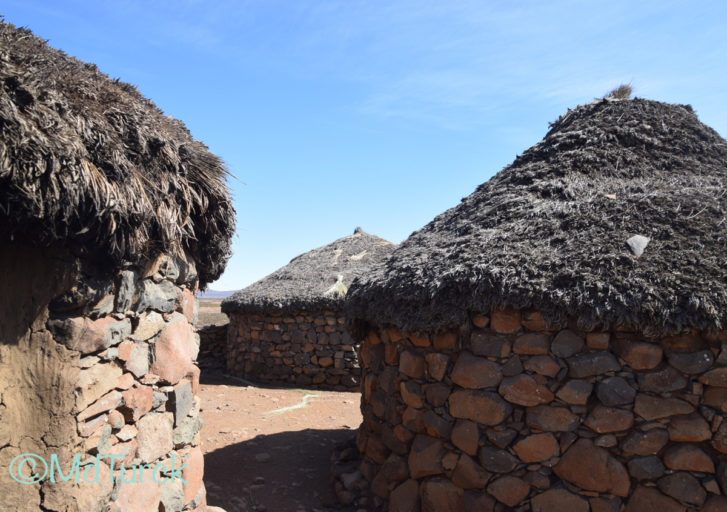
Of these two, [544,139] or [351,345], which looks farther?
[351,345]

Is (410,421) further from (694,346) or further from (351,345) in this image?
(351,345)

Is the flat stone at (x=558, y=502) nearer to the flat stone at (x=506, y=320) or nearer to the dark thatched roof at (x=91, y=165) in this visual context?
the flat stone at (x=506, y=320)

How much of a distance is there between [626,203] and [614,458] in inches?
87.5

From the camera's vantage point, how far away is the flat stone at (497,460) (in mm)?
4070

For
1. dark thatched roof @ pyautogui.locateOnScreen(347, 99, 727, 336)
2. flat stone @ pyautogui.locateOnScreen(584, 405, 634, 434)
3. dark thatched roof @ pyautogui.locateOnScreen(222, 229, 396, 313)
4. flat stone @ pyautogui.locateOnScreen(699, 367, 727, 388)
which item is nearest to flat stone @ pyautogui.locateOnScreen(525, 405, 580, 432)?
flat stone @ pyautogui.locateOnScreen(584, 405, 634, 434)

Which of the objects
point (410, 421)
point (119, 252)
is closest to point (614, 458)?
point (410, 421)

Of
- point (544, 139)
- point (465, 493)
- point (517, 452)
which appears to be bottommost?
point (465, 493)

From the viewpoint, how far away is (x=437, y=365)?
4.59 metres

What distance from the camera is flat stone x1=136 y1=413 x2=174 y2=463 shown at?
10.8 ft

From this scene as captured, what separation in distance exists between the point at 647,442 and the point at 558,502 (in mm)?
772

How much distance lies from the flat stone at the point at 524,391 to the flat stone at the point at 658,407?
1.92 ft

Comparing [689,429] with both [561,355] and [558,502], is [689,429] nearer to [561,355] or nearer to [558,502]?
[561,355]

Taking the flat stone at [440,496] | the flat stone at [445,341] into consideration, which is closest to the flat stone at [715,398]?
the flat stone at [445,341]

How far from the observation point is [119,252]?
2.93 m
